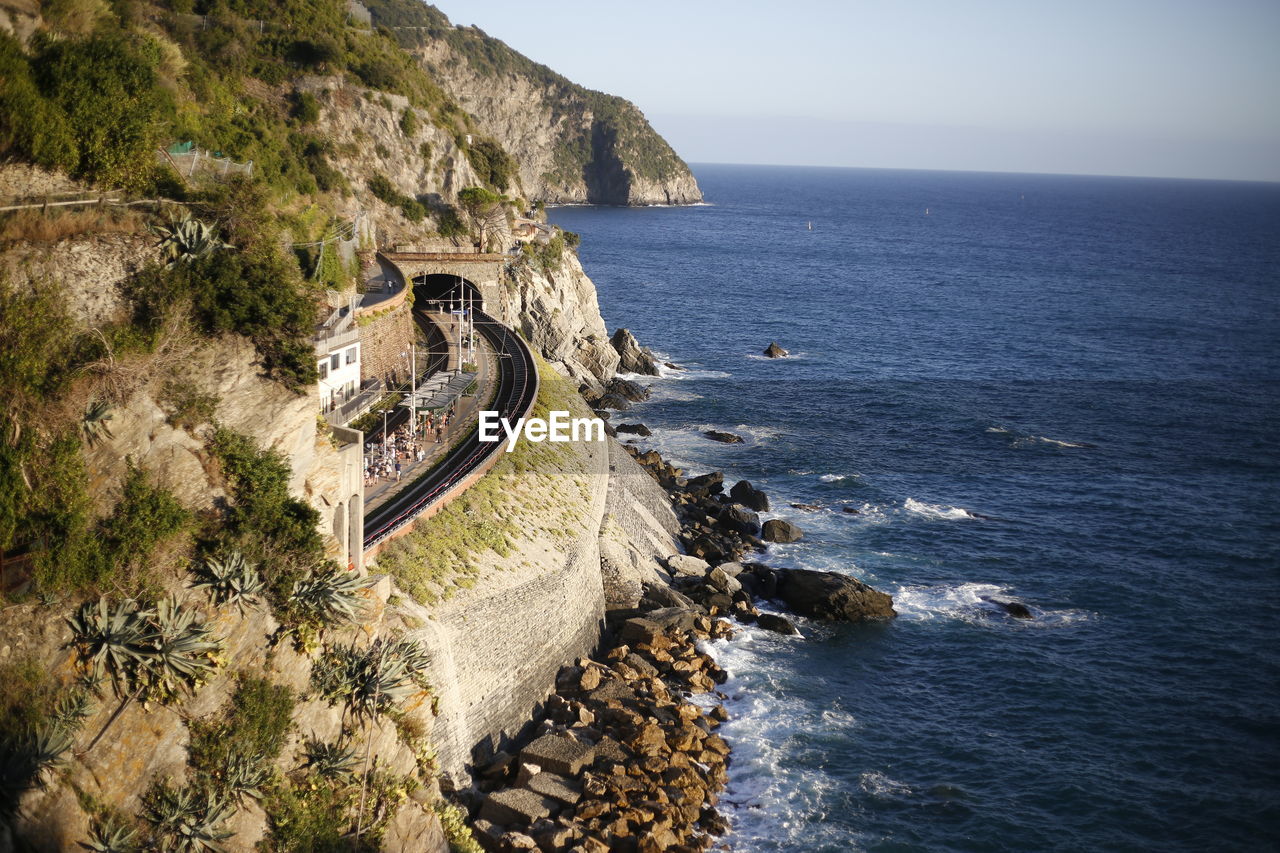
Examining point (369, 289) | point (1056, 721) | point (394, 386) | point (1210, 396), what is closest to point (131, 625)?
point (394, 386)

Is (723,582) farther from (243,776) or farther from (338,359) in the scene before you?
(243,776)

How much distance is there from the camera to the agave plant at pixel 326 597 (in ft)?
82.8

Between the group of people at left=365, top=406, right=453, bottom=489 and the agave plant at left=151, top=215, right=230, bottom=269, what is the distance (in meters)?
12.7

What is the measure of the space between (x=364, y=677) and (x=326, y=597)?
2.43 m

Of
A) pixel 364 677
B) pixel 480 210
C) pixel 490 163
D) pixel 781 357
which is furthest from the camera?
pixel 781 357

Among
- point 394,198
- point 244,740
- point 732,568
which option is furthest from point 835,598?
point 394,198

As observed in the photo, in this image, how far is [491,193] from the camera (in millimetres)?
84938

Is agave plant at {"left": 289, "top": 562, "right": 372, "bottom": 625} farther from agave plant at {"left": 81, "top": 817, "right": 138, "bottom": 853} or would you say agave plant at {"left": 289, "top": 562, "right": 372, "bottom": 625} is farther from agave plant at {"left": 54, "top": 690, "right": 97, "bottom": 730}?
agave plant at {"left": 81, "top": 817, "right": 138, "bottom": 853}

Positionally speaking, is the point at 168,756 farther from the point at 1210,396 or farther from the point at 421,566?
the point at 1210,396

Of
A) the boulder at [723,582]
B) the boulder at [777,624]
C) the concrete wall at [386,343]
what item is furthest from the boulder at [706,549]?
the concrete wall at [386,343]

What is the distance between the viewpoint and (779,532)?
55.4m

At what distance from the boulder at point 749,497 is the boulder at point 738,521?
2.23 metres

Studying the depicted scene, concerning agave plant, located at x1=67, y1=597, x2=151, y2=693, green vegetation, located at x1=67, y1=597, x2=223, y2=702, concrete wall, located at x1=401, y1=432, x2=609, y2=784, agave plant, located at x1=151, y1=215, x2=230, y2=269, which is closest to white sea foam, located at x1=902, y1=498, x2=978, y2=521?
concrete wall, located at x1=401, y1=432, x2=609, y2=784

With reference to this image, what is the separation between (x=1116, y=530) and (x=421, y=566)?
43208 millimetres
